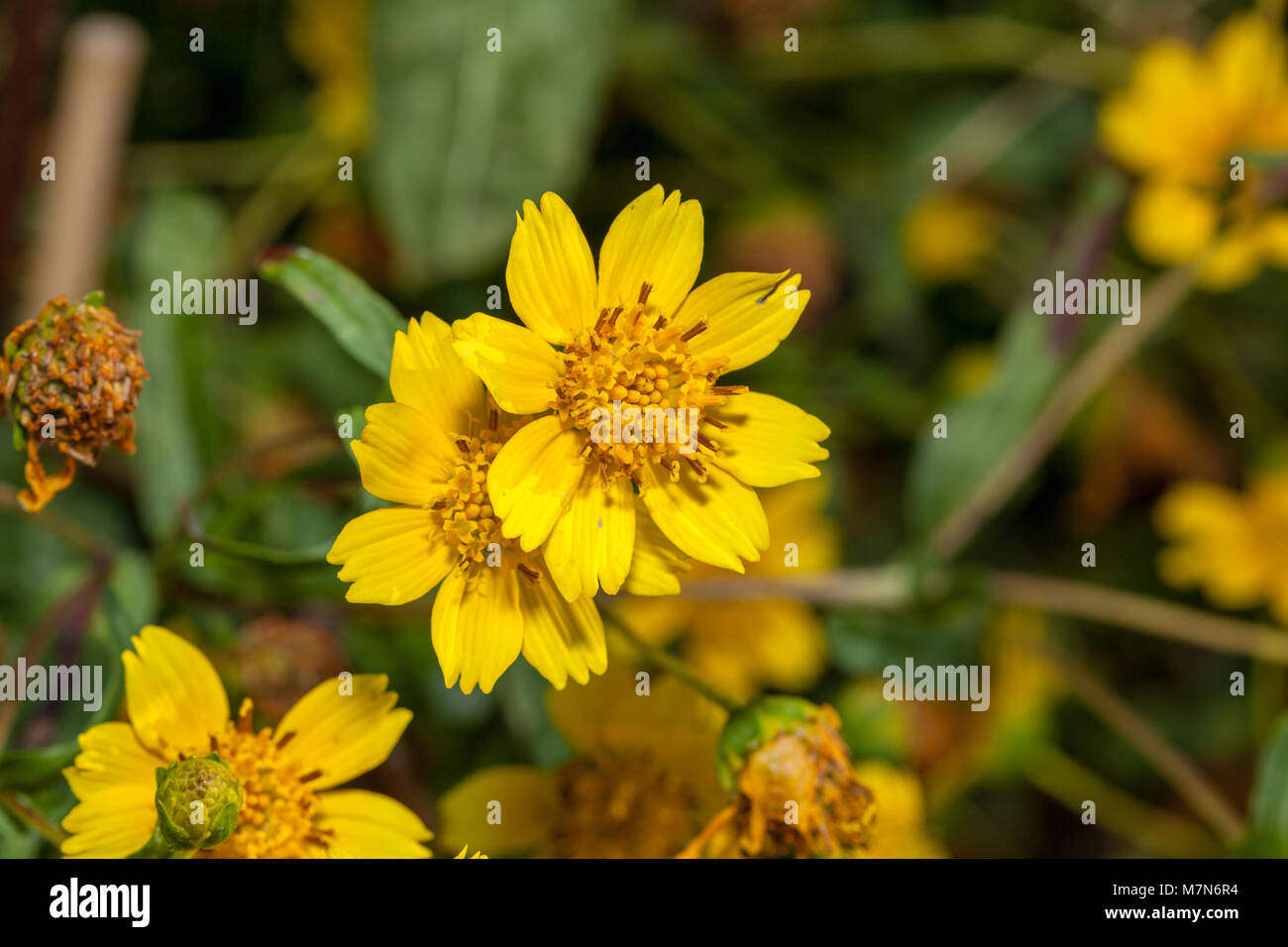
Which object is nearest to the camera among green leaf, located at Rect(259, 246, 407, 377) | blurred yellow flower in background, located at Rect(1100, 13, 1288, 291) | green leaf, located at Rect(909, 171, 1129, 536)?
green leaf, located at Rect(259, 246, 407, 377)

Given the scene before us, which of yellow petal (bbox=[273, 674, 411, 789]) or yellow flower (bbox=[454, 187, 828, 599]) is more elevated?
yellow flower (bbox=[454, 187, 828, 599])

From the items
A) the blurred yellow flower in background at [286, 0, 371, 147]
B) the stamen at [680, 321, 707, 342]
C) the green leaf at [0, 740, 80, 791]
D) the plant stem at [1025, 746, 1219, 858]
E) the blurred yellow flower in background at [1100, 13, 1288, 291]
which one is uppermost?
the blurred yellow flower in background at [286, 0, 371, 147]

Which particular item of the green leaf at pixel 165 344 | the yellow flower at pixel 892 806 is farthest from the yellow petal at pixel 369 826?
the yellow flower at pixel 892 806

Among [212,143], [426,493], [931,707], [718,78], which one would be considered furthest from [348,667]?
[718,78]

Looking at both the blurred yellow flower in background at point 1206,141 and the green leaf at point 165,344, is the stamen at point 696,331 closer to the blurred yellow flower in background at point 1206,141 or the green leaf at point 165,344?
the green leaf at point 165,344

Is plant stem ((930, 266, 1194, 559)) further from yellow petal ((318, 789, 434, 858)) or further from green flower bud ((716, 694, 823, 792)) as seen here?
yellow petal ((318, 789, 434, 858))

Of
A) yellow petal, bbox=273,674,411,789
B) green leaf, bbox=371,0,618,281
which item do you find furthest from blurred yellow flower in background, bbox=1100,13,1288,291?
yellow petal, bbox=273,674,411,789

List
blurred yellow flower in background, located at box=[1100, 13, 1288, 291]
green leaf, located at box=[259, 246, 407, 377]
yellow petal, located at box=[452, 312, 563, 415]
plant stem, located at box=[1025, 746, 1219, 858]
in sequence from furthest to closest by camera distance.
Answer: plant stem, located at box=[1025, 746, 1219, 858] < blurred yellow flower in background, located at box=[1100, 13, 1288, 291] < green leaf, located at box=[259, 246, 407, 377] < yellow petal, located at box=[452, 312, 563, 415]
